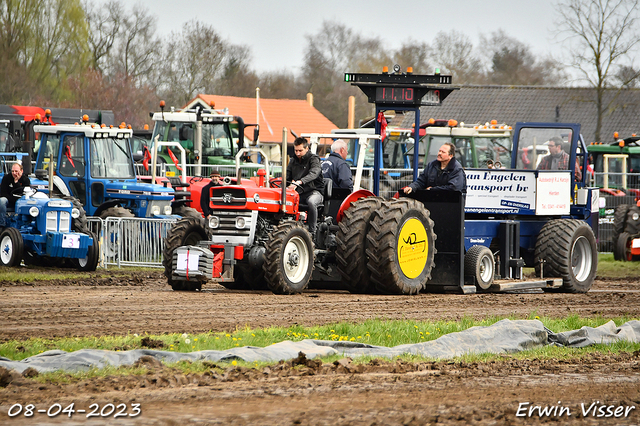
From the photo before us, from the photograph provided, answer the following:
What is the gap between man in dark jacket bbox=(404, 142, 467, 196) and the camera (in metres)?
12.4

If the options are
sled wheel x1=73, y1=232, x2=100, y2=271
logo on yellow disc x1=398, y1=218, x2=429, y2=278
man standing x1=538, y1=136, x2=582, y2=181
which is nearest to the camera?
logo on yellow disc x1=398, y1=218, x2=429, y2=278

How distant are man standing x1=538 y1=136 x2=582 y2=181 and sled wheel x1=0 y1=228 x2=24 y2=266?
9.08 meters

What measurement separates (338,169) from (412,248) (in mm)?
1786

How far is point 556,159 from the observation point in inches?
578

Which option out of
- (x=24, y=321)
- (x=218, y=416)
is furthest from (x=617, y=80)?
(x=218, y=416)

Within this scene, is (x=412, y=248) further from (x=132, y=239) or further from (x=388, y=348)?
(x=132, y=239)

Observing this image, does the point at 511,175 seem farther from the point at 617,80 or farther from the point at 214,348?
the point at 617,80

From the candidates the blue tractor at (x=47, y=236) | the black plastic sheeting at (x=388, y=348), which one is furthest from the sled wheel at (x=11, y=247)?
the black plastic sheeting at (x=388, y=348)

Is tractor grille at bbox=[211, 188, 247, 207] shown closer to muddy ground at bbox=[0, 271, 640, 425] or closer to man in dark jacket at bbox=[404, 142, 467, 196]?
muddy ground at bbox=[0, 271, 640, 425]

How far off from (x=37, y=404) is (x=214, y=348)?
2226mm

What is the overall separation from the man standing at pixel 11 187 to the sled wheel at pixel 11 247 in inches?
31.3

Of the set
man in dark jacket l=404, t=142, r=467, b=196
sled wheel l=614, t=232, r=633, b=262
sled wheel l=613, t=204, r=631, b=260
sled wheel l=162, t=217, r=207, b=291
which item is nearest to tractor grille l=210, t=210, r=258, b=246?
sled wheel l=162, t=217, r=207, b=291

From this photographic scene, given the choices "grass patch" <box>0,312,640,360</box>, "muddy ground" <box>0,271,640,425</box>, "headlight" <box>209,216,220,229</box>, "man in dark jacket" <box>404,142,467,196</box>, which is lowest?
"muddy ground" <box>0,271,640,425</box>

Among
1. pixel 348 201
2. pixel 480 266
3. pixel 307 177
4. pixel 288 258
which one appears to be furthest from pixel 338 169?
pixel 480 266
